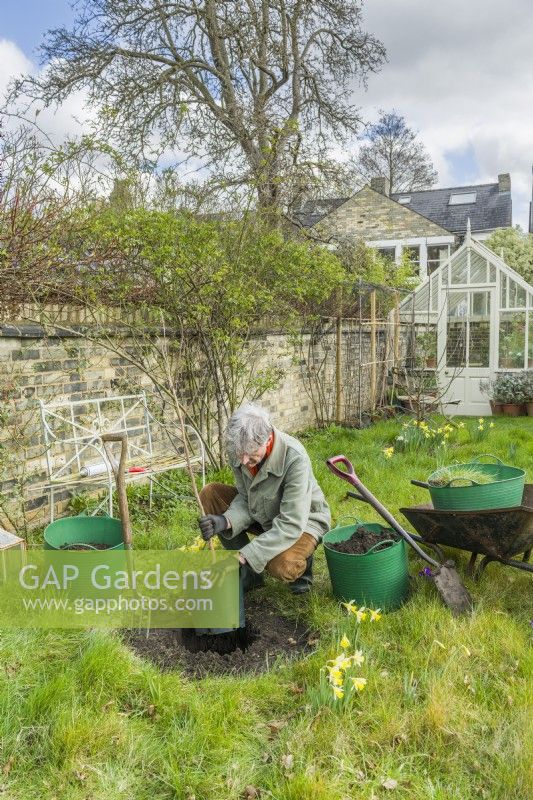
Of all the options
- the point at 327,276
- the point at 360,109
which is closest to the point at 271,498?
the point at 327,276

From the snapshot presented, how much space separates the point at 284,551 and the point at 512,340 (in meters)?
9.67

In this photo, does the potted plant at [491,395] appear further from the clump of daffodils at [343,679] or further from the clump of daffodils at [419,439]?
the clump of daffodils at [343,679]

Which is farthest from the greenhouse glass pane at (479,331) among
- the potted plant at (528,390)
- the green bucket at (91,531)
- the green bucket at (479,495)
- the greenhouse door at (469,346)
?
the green bucket at (91,531)

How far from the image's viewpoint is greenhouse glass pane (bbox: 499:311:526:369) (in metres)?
11.6

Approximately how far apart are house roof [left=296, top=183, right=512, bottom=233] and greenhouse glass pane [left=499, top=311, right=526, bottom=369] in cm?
1585

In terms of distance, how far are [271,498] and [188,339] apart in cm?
340

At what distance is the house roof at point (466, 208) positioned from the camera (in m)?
27.6

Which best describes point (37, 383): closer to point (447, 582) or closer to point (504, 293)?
point (447, 582)

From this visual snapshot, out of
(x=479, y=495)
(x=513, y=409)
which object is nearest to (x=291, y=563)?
(x=479, y=495)

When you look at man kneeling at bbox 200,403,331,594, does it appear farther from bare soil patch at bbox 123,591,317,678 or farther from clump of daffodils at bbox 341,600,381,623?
clump of daffodils at bbox 341,600,381,623

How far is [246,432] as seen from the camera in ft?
10.6

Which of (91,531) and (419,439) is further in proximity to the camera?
(419,439)

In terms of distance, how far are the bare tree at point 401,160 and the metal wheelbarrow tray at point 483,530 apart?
30877 mm

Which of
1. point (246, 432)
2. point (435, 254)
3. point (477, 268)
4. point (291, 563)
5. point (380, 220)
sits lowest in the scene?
point (291, 563)
